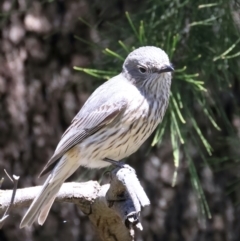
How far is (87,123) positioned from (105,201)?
58 centimetres

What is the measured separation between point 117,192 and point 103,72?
0.86 meters

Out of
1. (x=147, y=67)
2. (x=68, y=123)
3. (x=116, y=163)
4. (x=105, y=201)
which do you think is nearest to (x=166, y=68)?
(x=147, y=67)

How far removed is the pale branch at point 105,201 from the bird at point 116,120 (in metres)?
0.14

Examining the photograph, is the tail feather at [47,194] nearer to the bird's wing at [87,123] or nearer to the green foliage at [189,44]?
the bird's wing at [87,123]

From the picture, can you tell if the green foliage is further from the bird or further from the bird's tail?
the bird's tail

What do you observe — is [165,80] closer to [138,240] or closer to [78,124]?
[78,124]

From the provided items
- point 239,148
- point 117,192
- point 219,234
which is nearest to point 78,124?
point 117,192

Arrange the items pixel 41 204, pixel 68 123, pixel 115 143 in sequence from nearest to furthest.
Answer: pixel 41 204 < pixel 115 143 < pixel 68 123

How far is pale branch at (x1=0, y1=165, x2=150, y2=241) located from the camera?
2.87 metres

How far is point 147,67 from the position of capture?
11.4ft

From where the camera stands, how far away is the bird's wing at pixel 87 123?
3.43m

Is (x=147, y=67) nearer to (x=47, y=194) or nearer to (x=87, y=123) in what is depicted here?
(x=87, y=123)

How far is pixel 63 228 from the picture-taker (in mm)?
4543

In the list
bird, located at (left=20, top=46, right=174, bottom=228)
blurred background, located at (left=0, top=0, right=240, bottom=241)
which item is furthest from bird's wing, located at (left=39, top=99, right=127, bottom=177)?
blurred background, located at (left=0, top=0, right=240, bottom=241)
